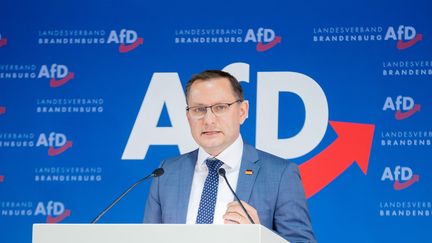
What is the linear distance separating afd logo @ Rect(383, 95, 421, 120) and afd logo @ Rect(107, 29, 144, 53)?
161 cm

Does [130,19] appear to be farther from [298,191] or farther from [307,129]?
[298,191]

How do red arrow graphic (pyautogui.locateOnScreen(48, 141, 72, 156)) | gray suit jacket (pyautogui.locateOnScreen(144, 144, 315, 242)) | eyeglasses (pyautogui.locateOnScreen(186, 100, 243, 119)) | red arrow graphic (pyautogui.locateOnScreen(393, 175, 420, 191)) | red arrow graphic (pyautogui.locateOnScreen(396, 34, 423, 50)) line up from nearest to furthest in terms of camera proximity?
gray suit jacket (pyautogui.locateOnScreen(144, 144, 315, 242)) → eyeglasses (pyautogui.locateOnScreen(186, 100, 243, 119)) → red arrow graphic (pyautogui.locateOnScreen(393, 175, 420, 191)) → red arrow graphic (pyautogui.locateOnScreen(396, 34, 423, 50)) → red arrow graphic (pyautogui.locateOnScreen(48, 141, 72, 156))

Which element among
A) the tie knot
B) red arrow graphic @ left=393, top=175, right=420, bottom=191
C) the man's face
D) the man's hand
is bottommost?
the man's hand

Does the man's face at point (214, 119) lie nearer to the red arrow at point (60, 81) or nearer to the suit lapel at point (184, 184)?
the suit lapel at point (184, 184)

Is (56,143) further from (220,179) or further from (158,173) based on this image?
(158,173)

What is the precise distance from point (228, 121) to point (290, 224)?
550 millimetres

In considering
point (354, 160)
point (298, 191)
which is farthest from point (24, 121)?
point (298, 191)

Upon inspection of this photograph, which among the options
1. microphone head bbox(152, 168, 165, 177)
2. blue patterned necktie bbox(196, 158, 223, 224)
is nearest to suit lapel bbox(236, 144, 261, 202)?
blue patterned necktie bbox(196, 158, 223, 224)

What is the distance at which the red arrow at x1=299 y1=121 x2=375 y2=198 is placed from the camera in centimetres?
530

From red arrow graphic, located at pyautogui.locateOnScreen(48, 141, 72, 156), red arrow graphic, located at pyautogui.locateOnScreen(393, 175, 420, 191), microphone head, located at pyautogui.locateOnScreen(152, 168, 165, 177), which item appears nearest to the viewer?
microphone head, located at pyautogui.locateOnScreen(152, 168, 165, 177)

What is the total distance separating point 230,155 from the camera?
12.7ft

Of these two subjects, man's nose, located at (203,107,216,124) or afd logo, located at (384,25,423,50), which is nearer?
man's nose, located at (203,107,216,124)

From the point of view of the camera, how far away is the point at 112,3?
5711mm

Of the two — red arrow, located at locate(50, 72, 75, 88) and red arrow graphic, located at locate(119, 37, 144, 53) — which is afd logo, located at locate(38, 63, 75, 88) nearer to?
red arrow, located at locate(50, 72, 75, 88)
